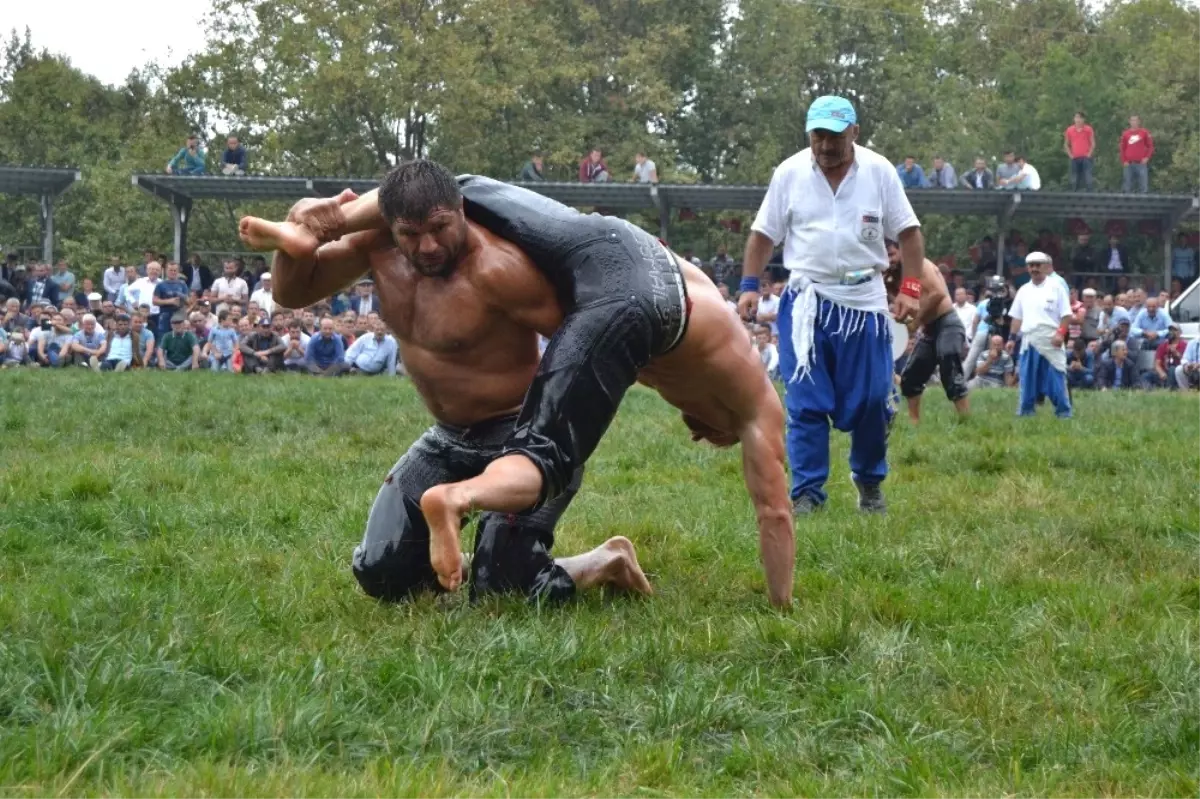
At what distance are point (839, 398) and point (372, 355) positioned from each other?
12171 mm

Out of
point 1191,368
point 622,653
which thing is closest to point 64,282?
point 1191,368

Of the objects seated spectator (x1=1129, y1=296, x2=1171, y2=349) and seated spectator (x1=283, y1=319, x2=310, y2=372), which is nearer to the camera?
seated spectator (x1=283, y1=319, x2=310, y2=372)

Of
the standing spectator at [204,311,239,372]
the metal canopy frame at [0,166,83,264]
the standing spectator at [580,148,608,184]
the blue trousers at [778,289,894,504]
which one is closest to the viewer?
the blue trousers at [778,289,894,504]

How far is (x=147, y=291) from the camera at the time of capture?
21.9 meters

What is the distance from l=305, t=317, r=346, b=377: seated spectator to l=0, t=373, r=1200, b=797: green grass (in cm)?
1139

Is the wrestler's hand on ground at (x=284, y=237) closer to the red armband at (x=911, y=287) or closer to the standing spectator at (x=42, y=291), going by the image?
the red armband at (x=911, y=287)

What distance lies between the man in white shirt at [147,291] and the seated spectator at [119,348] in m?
1.43

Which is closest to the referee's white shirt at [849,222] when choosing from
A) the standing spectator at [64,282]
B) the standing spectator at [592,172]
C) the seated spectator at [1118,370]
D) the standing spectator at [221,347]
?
the standing spectator at [221,347]

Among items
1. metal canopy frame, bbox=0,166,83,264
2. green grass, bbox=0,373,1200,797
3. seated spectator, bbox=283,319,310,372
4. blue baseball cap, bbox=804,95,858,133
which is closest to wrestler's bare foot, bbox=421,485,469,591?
green grass, bbox=0,373,1200,797

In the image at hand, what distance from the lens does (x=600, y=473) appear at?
8766mm

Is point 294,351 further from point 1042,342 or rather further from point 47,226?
point 47,226

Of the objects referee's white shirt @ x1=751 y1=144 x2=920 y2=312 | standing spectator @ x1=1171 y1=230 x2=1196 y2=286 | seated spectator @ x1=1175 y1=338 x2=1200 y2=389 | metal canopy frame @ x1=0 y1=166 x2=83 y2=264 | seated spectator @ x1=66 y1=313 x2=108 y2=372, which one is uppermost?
metal canopy frame @ x1=0 y1=166 x2=83 y2=264

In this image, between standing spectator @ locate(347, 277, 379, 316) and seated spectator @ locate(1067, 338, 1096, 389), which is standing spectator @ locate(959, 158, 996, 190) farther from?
standing spectator @ locate(347, 277, 379, 316)

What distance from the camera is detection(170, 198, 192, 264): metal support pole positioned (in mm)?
27750
